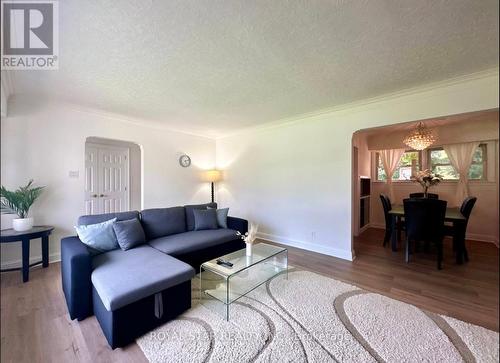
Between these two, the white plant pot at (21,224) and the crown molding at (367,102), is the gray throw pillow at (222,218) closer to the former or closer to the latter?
the crown molding at (367,102)

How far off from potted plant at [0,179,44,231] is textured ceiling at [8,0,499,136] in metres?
1.15

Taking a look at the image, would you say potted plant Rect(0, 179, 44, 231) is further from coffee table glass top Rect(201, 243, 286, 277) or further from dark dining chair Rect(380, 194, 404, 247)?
dark dining chair Rect(380, 194, 404, 247)

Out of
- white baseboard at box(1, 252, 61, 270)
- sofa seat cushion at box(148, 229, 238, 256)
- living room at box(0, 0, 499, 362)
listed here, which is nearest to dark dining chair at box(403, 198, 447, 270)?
living room at box(0, 0, 499, 362)

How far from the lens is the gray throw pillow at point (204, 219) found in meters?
3.05

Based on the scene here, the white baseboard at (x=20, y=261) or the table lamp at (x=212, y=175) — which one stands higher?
the table lamp at (x=212, y=175)

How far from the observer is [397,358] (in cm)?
135

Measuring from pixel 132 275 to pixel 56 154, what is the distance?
228 centimetres

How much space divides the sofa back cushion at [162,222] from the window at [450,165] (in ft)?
8.84

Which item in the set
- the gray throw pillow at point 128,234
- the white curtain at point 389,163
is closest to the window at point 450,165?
the white curtain at point 389,163

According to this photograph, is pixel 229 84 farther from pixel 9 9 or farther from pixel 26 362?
pixel 26 362

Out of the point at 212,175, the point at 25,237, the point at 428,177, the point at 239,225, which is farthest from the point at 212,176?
the point at 428,177

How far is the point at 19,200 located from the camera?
7.81 ft

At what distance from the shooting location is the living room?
1366mm

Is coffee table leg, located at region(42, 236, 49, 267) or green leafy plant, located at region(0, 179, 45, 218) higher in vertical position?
green leafy plant, located at region(0, 179, 45, 218)
